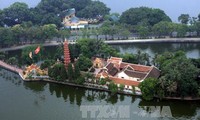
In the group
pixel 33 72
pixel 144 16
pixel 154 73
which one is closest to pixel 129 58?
pixel 154 73

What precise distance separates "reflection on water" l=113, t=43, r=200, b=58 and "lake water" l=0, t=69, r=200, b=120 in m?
16.6

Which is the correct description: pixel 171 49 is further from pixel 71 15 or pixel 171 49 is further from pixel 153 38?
pixel 71 15

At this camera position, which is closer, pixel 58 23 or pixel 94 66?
pixel 94 66

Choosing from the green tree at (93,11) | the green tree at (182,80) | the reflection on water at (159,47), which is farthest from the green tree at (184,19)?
the green tree at (182,80)

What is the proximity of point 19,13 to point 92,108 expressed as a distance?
35.4 m

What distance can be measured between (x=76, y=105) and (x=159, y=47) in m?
22.4

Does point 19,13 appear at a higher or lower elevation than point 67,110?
higher

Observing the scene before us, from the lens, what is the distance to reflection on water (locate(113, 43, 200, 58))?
4859cm

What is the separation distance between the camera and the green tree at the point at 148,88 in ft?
101

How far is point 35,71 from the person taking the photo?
38.1 m

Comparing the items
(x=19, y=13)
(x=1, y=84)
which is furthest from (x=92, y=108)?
(x=19, y=13)

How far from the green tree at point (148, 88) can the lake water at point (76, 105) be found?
574mm

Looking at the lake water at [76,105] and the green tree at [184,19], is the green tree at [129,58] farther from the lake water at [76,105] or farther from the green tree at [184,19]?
the green tree at [184,19]

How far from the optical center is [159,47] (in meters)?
50.5
